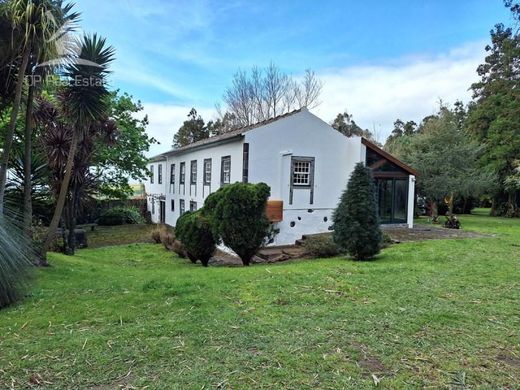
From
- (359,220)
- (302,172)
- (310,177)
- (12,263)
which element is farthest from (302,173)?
(12,263)

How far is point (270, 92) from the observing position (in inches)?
1356

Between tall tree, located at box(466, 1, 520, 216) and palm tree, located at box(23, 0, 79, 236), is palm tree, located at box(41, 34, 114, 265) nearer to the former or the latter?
palm tree, located at box(23, 0, 79, 236)

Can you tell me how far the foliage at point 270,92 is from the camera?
34156mm

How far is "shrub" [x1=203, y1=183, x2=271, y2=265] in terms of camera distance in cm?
1012

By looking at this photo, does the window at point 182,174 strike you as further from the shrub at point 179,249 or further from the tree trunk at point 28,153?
the tree trunk at point 28,153

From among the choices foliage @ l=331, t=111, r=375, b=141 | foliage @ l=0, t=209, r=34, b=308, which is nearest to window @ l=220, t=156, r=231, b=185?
foliage @ l=0, t=209, r=34, b=308

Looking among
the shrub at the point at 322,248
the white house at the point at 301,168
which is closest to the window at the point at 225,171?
the white house at the point at 301,168

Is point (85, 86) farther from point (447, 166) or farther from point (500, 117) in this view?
point (500, 117)

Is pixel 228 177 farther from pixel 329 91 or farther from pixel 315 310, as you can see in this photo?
pixel 329 91

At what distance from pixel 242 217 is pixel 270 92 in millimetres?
26438

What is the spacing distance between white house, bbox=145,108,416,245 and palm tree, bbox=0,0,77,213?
344 inches

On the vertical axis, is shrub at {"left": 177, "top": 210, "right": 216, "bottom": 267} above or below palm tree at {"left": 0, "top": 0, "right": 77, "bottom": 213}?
below

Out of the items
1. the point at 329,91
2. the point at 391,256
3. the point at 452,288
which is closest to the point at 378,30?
the point at 391,256

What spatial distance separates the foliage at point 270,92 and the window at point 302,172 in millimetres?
18649
